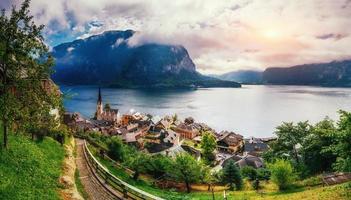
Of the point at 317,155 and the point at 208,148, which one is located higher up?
the point at 317,155

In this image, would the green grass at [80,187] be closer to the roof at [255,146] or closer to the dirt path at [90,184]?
the dirt path at [90,184]

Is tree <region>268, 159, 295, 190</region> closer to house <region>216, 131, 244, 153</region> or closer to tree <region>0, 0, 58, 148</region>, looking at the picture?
tree <region>0, 0, 58, 148</region>

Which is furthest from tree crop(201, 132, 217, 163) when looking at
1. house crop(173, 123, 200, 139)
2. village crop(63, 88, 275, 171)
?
house crop(173, 123, 200, 139)

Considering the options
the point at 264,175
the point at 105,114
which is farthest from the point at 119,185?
the point at 105,114

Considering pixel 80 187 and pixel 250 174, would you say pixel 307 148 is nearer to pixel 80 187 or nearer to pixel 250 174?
pixel 250 174

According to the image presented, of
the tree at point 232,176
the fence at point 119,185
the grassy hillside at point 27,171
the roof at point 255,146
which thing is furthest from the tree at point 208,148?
the grassy hillside at point 27,171

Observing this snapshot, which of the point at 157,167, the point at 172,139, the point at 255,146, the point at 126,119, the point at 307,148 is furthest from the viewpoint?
the point at 126,119
